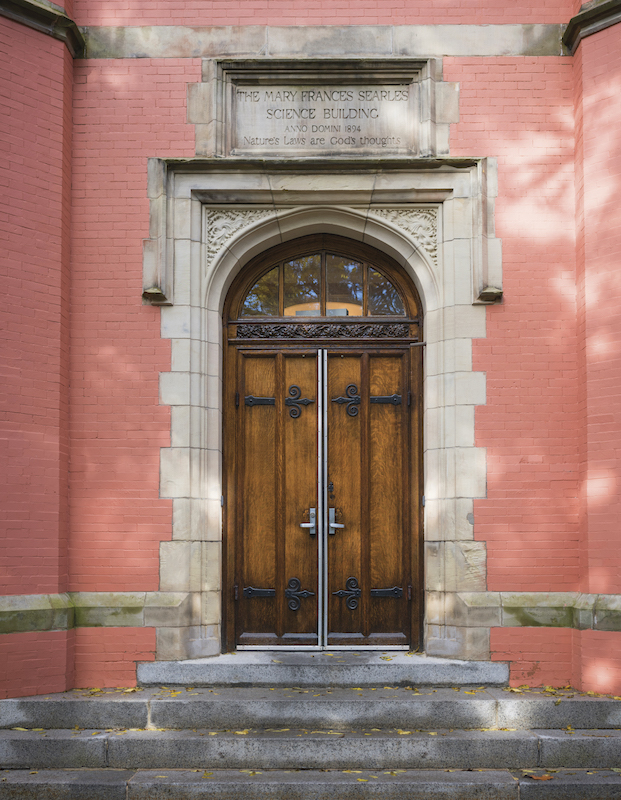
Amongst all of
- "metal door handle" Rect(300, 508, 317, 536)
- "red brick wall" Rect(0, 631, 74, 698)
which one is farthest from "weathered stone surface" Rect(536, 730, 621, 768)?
"red brick wall" Rect(0, 631, 74, 698)

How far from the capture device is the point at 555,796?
5.14 meters

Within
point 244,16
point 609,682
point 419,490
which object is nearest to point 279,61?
point 244,16

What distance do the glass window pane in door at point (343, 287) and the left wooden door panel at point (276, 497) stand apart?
504 millimetres

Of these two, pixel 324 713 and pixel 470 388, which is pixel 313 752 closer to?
pixel 324 713

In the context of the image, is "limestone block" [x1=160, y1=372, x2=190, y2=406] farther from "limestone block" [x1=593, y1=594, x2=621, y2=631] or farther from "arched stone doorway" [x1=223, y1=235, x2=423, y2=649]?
"limestone block" [x1=593, y1=594, x2=621, y2=631]

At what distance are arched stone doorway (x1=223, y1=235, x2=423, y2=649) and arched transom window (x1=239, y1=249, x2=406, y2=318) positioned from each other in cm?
1

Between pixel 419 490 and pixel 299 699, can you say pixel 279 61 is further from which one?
pixel 299 699

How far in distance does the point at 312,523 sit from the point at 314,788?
2327 mm

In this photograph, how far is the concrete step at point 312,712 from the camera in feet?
19.1

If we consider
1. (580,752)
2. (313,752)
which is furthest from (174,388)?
(580,752)

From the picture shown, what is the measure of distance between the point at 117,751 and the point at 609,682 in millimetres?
3682

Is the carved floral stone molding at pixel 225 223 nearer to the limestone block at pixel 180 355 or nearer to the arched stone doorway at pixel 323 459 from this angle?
the arched stone doorway at pixel 323 459

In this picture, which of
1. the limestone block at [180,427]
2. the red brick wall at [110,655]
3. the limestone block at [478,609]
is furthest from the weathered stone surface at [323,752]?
the limestone block at [180,427]

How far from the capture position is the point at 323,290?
287 inches
